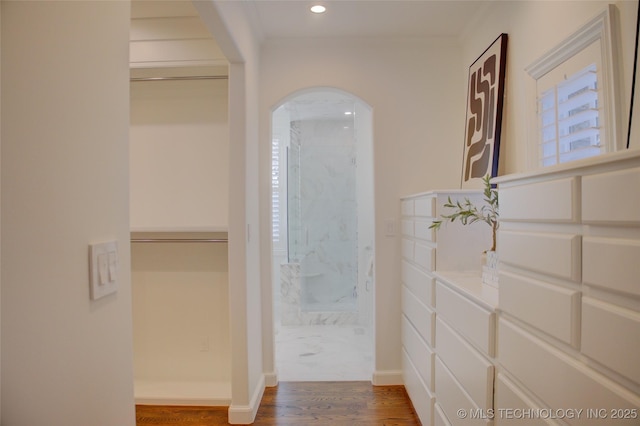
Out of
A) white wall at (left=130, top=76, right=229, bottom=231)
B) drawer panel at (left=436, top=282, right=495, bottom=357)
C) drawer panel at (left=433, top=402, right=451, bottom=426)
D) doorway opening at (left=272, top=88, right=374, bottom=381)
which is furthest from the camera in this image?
doorway opening at (left=272, top=88, right=374, bottom=381)

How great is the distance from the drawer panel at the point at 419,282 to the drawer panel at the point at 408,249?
0.17ft

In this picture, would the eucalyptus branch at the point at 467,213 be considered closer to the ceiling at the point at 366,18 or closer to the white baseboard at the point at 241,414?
the ceiling at the point at 366,18

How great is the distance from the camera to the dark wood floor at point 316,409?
2.28 meters

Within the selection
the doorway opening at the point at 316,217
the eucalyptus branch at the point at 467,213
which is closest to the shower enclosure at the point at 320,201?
the doorway opening at the point at 316,217

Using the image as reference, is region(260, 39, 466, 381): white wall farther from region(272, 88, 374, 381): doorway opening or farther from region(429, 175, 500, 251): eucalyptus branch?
region(272, 88, 374, 381): doorway opening

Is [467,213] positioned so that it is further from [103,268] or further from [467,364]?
[103,268]

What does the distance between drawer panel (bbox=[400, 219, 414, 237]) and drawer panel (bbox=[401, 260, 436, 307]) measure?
0.22m

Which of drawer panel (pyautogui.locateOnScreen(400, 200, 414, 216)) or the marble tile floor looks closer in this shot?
drawer panel (pyautogui.locateOnScreen(400, 200, 414, 216))

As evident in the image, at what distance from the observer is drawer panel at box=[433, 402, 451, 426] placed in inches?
67.9

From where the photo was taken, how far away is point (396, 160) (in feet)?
9.24

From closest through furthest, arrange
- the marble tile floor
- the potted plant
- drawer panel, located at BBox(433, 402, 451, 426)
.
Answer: the potted plant, drawer panel, located at BBox(433, 402, 451, 426), the marble tile floor

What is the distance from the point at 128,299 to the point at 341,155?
407cm

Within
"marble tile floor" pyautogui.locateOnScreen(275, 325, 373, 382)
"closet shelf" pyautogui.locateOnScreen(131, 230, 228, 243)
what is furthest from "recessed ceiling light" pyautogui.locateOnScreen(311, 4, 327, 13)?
"marble tile floor" pyautogui.locateOnScreen(275, 325, 373, 382)

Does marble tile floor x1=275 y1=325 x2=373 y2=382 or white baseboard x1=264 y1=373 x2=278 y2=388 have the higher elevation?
white baseboard x1=264 y1=373 x2=278 y2=388
